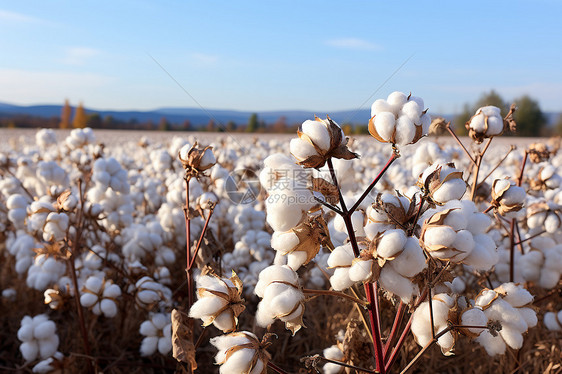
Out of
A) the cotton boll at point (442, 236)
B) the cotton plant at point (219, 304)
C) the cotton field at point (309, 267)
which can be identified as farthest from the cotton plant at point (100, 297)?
the cotton boll at point (442, 236)

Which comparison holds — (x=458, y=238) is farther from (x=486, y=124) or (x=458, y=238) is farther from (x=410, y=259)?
(x=486, y=124)

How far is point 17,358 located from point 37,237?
2.27ft

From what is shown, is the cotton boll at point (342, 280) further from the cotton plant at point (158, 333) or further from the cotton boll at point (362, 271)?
the cotton plant at point (158, 333)

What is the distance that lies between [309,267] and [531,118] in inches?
1747

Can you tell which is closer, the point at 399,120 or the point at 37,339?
the point at 399,120

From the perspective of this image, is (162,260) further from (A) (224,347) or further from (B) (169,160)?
(A) (224,347)

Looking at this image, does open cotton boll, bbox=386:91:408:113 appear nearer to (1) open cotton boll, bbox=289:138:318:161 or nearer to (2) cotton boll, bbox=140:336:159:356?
(1) open cotton boll, bbox=289:138:318:161

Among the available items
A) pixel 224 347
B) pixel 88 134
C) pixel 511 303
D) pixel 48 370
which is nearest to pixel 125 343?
pixel 48 370

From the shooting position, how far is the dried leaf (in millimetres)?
1358

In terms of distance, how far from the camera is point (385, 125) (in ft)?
3.05

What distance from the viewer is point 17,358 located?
251 centimetres

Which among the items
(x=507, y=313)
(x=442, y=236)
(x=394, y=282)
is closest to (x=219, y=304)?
(x=394, y=282)

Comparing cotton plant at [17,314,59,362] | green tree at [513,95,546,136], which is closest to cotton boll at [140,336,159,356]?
cotton plant at [17,314,59,362]

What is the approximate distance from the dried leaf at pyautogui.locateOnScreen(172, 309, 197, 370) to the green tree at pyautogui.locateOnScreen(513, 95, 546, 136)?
127ft
